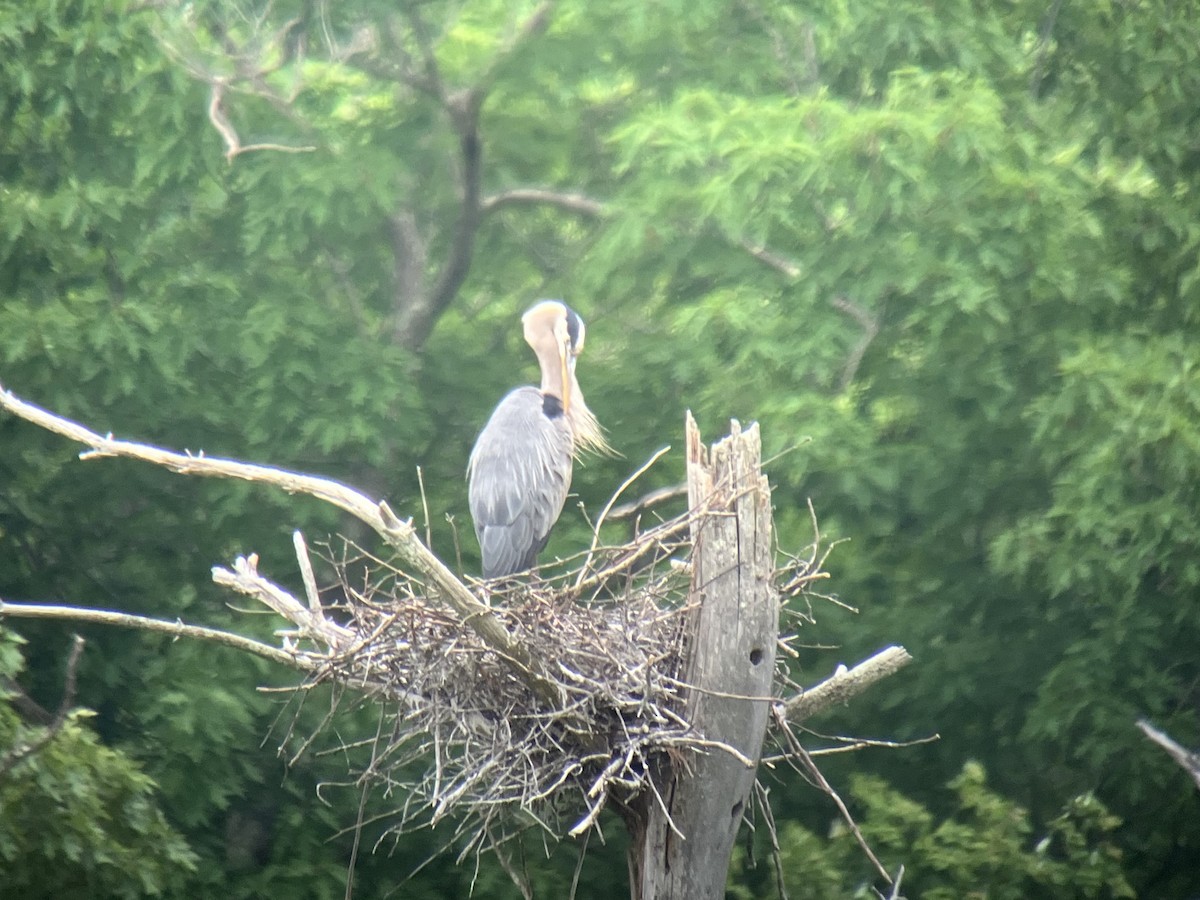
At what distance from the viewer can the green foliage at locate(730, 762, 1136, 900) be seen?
7676mm

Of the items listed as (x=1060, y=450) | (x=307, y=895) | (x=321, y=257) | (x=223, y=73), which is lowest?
(x=307, y=895)

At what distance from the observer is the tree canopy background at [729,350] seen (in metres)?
7.38

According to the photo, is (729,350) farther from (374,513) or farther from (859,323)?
(374,513)

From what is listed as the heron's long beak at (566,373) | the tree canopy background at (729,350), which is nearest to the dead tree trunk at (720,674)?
the tree canopy background at (729,350)

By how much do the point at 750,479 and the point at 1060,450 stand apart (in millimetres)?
3450

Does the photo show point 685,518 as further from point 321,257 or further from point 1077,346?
point 321,257

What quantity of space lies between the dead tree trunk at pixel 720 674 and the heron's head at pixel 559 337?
10.4ft

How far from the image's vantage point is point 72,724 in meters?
6.30

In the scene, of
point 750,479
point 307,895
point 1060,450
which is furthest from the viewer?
point 307,895

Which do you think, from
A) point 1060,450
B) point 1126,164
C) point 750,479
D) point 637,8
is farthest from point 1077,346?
point 750,479

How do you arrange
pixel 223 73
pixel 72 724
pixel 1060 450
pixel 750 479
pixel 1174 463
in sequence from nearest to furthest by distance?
pixel 750 479 < pixel 72 724 < pixel 1174 463 < pixel 1060 450 < pixel 223 73

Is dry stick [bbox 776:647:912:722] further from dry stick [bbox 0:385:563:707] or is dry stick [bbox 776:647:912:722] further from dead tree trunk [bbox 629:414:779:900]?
dry stick [bbox 0:385:563:707]

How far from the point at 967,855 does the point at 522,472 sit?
111 inches

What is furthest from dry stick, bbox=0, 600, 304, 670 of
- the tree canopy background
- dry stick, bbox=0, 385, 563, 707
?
the tree canopy background
